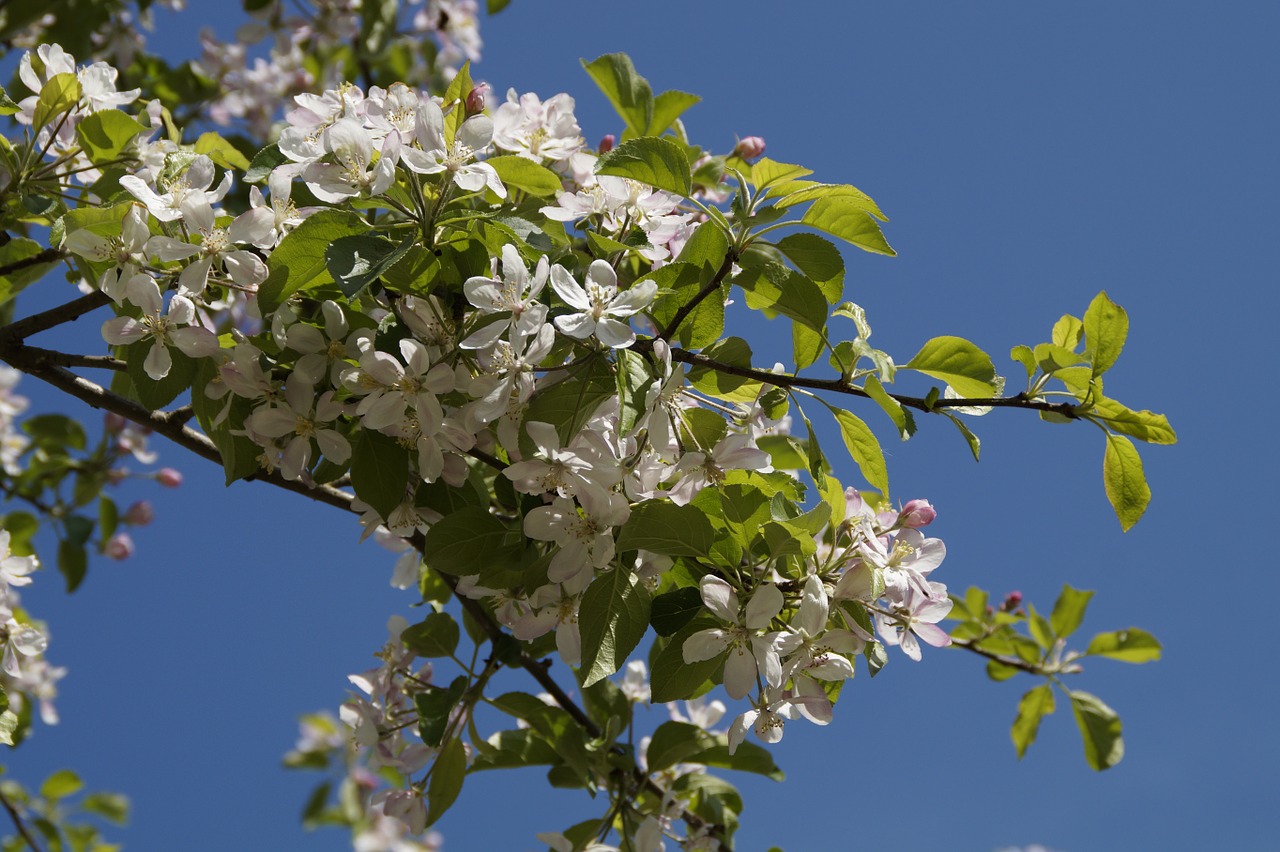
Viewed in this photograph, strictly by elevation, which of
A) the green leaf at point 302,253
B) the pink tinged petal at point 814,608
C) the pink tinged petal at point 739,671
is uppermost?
the green leaf at point 302,253

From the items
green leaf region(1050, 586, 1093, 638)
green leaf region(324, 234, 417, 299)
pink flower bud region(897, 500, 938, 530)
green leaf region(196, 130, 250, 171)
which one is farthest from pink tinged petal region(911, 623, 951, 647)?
green leaf region(1050, 586, 1093, 638)

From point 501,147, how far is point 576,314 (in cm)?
53

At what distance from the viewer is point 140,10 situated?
422cm

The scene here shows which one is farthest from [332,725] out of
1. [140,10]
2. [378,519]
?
[378,519]

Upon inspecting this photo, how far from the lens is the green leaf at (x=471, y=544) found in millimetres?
1466

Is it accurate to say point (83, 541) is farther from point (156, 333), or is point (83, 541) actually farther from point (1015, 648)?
point (1015, 648)

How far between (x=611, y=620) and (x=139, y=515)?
3930 mm

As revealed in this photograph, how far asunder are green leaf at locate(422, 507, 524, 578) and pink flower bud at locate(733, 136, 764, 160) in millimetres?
988

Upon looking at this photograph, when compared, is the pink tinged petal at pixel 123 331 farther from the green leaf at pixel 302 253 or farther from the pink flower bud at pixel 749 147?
the pink flower bud at pixel 749 147

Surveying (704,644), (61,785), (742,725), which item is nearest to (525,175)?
(704,644)

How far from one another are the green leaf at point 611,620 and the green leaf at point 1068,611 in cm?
190

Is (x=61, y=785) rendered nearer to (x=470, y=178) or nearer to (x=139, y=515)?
(x=139, y=515)

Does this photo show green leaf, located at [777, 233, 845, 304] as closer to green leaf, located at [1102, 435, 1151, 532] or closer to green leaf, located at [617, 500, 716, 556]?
green leaf, located at [617, 500, 716, 556]

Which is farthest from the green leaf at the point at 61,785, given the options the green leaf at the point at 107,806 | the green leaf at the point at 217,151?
the green leaf at the point at 217,151
